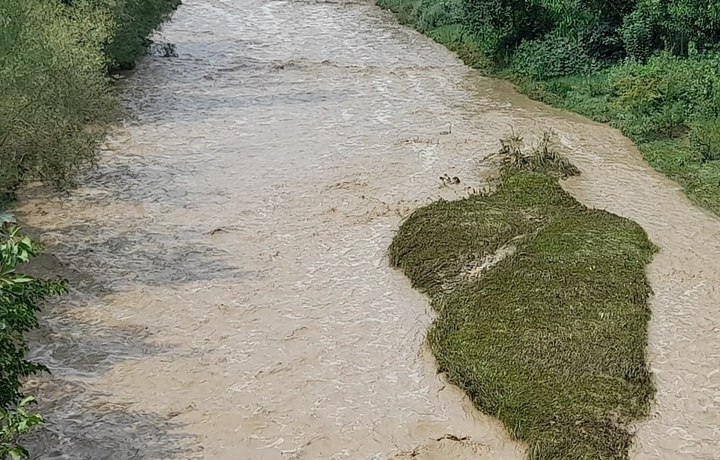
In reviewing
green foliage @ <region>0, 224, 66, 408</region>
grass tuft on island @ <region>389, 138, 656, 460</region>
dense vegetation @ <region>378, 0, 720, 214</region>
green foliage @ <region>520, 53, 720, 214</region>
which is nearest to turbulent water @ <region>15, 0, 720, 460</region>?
grass tuft on island @ <region>389, 138, 656, 460</region>

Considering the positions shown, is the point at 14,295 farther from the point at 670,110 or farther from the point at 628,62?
the point at 628,62

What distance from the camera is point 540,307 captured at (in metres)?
10.7

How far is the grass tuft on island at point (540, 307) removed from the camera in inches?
345

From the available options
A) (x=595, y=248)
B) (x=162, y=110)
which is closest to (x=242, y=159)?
(x=162, y=110)

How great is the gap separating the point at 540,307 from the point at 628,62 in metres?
10.9

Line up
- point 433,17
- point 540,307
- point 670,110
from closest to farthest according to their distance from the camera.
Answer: point 540,307 → point 670,110 → point 433,17

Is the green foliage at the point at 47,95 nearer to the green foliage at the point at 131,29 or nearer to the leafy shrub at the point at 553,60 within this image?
the green foliage at the point at 131,29

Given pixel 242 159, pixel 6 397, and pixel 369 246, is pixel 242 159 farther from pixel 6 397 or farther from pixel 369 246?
pixel 6 397

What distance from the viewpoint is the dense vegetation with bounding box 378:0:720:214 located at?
16125 mm

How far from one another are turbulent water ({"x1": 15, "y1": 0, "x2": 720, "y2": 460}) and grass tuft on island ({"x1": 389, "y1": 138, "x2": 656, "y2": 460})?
295 mm

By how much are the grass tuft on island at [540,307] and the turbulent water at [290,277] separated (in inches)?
11.6

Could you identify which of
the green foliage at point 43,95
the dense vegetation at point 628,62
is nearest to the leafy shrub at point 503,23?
the dense vegetation at point 628,62

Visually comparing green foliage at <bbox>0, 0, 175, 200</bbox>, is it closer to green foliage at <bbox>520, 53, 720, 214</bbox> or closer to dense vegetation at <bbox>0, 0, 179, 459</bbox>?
dense vegetation at <bbox>0, 0, 179, 459</bbox>

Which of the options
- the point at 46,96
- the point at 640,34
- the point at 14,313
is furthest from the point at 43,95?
the point at 640,34
